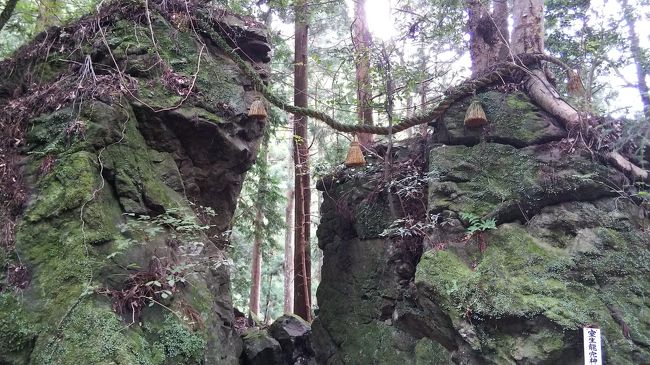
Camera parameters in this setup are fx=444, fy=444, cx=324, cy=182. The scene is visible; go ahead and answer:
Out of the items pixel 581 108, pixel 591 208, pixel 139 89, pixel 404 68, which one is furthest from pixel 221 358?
pixel 581 108

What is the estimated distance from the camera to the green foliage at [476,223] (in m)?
5.30

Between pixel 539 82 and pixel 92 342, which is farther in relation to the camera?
pixel 539 82

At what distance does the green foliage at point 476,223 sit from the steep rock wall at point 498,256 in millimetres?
21

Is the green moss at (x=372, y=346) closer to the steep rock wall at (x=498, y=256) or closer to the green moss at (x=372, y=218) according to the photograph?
the steep rock wall at (x=498, y=256)

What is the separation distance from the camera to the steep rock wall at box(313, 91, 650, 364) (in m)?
4.43

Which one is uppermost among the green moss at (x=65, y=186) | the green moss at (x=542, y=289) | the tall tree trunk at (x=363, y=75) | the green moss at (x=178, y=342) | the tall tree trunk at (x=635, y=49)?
the tall tree trunk at (x=635, y=49)

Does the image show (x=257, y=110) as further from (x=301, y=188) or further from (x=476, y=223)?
(x=301, y=188)

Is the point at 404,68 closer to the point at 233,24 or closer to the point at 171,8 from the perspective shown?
the point at 233,24

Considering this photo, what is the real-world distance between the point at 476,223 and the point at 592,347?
1.83 meters

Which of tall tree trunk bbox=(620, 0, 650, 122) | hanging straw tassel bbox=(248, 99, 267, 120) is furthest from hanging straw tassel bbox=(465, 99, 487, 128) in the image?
tall tree trunk bbox=(620, 0, 650, 122)

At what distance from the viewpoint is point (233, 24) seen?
7.22 m

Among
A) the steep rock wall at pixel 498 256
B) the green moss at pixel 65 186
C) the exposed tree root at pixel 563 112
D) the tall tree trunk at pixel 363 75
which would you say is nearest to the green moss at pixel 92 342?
the green moss at pixel 65 186

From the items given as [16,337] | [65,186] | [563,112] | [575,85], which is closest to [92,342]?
[16,337]

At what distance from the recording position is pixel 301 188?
9.77m
